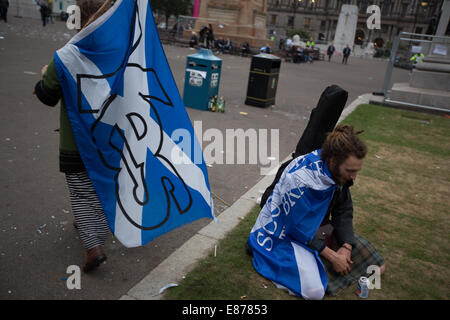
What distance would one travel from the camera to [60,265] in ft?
9.57

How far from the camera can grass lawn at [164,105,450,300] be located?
2.92m

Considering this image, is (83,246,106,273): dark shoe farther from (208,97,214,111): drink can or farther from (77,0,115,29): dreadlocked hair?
(208,97,214,111): drink can

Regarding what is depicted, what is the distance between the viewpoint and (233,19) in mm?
29938

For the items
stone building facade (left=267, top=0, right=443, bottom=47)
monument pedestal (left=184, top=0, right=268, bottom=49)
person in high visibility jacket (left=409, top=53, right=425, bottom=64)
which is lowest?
person in high visibility jacket (left=409, top=53, right=425, bottom=64)

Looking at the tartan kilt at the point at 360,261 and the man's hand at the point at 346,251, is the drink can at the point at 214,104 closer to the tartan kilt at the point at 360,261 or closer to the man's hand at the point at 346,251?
the tartan kilt at the point at 360,261

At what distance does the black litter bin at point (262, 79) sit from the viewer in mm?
9586

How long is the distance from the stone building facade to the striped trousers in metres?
65.5

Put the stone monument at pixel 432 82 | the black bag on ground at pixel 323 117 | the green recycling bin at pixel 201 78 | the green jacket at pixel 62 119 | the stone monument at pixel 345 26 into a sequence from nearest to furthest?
1. the green jacket at pixel 62 119
2. the black bag on ground at pixel 323 117
3. the green recycling bin at pixel 201 78
4. the stone monument at pixel 432 82
5. the stone monument at pixel 345 26

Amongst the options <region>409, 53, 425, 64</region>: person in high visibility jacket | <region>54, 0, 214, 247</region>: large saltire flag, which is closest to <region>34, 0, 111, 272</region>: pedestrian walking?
<region>54, 0, 214, 247</region>: large saltire flag

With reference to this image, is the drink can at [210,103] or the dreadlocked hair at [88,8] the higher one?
the dreadlocked hair at [88,8]

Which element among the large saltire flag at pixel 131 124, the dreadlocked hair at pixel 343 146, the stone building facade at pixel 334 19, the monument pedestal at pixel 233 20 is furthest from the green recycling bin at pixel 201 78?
the stone building facade at pixel 334 19

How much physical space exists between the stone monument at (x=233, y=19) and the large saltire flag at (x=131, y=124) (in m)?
27.4

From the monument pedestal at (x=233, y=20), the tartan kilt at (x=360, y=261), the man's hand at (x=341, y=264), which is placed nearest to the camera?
the man's hand at (x=341, y=264)
